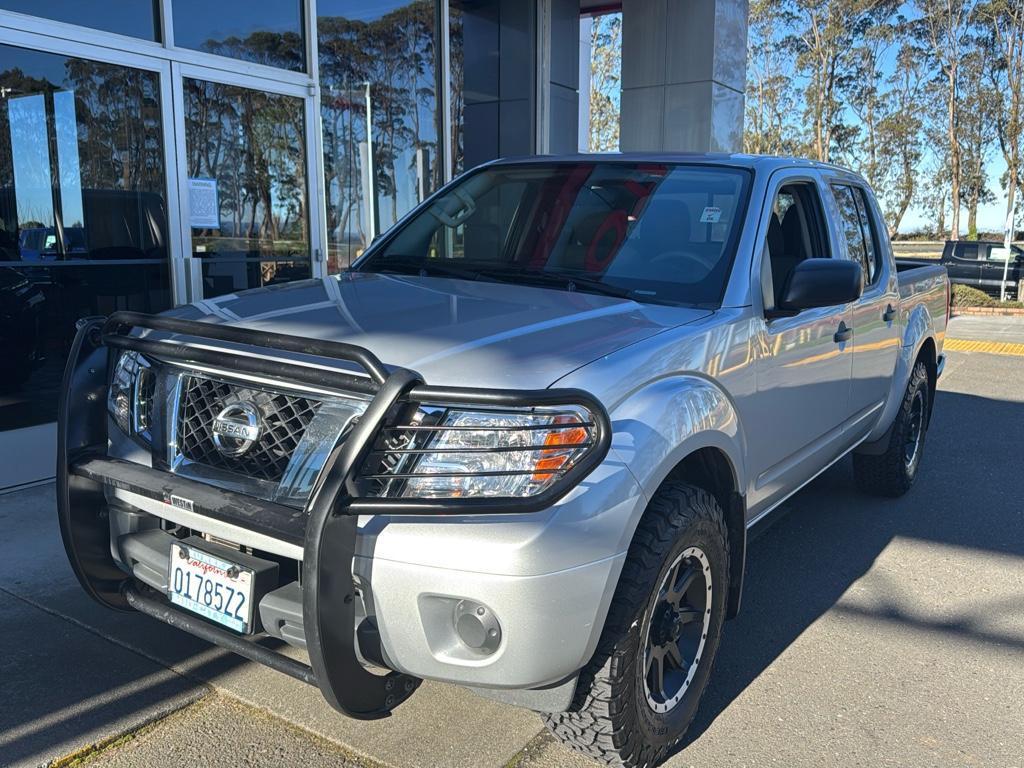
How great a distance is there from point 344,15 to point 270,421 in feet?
21.7

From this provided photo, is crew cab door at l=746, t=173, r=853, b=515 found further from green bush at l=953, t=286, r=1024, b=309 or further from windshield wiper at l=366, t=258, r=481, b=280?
green bush at l=953, t=286, r=1024, b=309

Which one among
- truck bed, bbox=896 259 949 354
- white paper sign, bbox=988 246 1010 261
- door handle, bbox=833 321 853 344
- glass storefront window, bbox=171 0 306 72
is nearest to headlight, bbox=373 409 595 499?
door handle, bbox=833 321 853 344

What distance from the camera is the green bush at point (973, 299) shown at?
18.1 metres

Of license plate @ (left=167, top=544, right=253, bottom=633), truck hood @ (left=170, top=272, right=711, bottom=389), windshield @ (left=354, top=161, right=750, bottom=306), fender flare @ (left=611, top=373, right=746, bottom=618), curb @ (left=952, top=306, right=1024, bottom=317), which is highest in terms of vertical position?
windshield @ (left=354, top=161, right=750, bottom=306)

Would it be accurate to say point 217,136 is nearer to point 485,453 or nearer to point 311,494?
point 311,494

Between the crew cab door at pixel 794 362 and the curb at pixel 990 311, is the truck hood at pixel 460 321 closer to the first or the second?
the crew cab door at pixel 794 362

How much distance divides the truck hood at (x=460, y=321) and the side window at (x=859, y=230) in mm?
1820

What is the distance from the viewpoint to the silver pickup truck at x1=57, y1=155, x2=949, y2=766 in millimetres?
2080

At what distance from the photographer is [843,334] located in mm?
3930

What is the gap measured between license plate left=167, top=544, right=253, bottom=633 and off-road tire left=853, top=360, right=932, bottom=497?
3.98 metres

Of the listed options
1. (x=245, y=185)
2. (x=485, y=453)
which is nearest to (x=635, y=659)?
(x=485, y=453)

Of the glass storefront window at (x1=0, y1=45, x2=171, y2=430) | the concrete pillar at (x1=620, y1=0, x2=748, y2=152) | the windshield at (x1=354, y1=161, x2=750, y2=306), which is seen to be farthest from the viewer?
the concrete pillar at (x1=620, y1=0, x2=748, y2=152)

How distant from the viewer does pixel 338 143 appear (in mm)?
7902

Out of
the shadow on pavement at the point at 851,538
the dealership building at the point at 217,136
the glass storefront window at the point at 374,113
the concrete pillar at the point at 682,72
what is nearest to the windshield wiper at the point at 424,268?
the shadow on pavement at the point at 851,538
